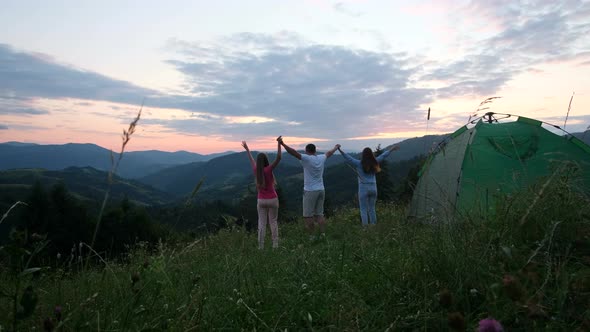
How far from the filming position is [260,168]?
8.68 meters

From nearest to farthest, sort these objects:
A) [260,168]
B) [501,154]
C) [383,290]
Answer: [383,290] → [501,154] → [260,168]

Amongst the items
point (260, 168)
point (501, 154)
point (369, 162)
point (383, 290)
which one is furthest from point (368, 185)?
point (383, 290)

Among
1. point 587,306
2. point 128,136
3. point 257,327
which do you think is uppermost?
point 128,136

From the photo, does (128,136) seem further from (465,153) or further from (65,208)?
(65,208)

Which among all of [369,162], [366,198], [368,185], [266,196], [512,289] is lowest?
[366,198]

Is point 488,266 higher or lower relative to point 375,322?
higher

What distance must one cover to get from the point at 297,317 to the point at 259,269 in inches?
42.7

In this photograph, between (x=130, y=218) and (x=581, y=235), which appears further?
(x=130, y=218)

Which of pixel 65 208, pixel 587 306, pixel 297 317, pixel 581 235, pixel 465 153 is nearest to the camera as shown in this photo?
pixel 587 306

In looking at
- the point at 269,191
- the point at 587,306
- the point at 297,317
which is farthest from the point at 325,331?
the point at 269,191

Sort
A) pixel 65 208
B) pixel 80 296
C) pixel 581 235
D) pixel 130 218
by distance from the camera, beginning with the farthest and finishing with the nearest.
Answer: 1. pixel 130 218
2. pixel 65 208
3. pixel 581 235
4. pixel 80 296

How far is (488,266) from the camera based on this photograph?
8.37 ft

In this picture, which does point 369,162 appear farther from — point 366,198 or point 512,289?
point 512,289

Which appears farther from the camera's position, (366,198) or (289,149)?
(366,198)
